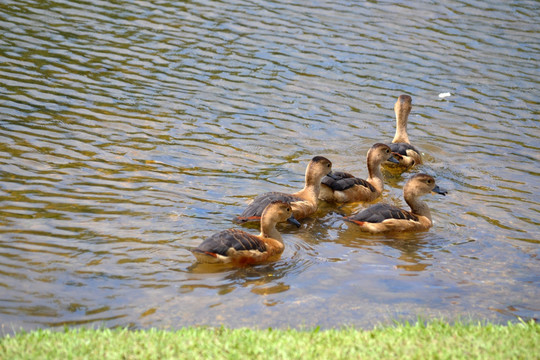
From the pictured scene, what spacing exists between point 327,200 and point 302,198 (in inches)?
43.9

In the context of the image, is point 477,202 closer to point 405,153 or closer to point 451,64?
point 405,153

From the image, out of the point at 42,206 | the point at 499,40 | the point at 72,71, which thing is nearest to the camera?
the point at 42,206

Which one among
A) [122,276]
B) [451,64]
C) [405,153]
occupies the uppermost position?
[451,64]

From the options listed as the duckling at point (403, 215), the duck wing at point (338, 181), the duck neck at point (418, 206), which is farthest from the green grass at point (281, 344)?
the duck wing at point (338, 181)

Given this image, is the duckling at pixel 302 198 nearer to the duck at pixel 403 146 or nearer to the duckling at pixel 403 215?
the duckling at pixel 403 215

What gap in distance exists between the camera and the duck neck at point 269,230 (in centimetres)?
965

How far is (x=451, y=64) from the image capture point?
59.0 ft

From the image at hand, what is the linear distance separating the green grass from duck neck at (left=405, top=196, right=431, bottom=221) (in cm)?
419

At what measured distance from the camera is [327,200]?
12.0 metres

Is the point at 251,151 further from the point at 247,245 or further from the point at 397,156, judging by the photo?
the point at 247,245

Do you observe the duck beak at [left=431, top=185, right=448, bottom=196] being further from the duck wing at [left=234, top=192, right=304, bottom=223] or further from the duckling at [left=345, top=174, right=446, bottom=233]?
the duck wing at [left=234, top=192, right=304, bottom=223]

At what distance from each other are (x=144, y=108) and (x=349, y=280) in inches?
285

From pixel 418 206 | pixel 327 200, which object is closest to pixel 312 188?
pixel 327 200

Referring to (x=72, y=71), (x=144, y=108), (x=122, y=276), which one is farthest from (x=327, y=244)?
(x=72, y=71)
